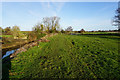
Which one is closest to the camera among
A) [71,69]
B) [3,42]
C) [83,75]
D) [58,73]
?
[83,75]

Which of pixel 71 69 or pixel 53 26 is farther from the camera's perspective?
pixel 53 26

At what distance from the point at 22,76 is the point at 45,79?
1618 millimetres

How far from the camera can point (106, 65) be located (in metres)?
4.64

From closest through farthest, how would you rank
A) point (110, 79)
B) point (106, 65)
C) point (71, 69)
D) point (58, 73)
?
point (110, 79), point (58, 73), point (71, 69), point (106, 65)

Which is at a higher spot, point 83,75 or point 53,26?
point 53,26

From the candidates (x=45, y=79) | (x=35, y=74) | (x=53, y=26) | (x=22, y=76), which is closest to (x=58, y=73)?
(x=45, y=79)

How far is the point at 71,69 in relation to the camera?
435 cm

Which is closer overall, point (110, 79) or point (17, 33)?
point (110, 79)

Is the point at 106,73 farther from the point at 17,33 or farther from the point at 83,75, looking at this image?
the point at 17,33

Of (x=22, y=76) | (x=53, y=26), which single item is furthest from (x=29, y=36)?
(x=53, y=26)

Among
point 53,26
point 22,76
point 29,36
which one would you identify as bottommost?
point 22,76

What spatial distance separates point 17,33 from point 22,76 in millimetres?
26643

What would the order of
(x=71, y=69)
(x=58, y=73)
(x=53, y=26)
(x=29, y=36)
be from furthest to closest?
1. (x=53, y=26)
2. (x=29, y=36)
3. (x=71, y=69)
4. (x=58, y=73)

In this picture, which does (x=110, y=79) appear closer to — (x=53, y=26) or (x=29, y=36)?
(x=29, y=36)
